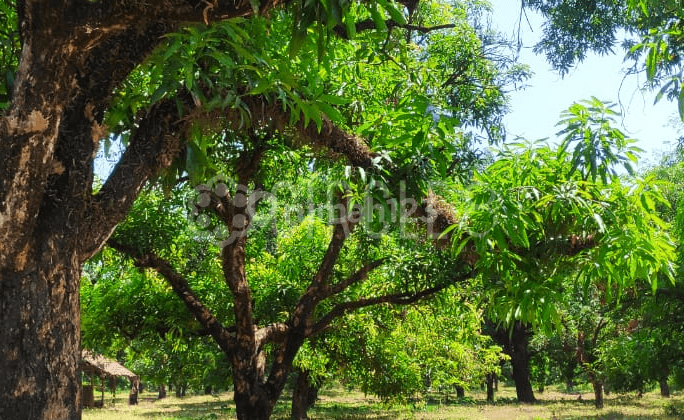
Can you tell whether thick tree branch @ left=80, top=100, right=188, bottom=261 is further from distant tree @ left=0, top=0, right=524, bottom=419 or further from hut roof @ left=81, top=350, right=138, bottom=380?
hut roof @ left=81, top=350, right=138, bottom=380

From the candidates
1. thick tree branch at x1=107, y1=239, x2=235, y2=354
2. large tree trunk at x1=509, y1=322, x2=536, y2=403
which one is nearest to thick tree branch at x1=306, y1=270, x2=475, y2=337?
thick tree branch at x1=107, y1=239, x2=235, y2=354

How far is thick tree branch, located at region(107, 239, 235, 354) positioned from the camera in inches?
294

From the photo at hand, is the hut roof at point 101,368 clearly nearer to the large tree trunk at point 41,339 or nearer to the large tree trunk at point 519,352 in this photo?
the large tree trunk at point 519,352

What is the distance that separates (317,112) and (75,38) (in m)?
0.99

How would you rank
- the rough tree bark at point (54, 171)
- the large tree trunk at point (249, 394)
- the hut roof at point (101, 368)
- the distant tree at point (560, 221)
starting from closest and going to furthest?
the rough tree bark at point (54, 171) → the distant tree at point (560, 221) → the large tree trunk at point (249, 394) → the hut roof at point (101, 368)

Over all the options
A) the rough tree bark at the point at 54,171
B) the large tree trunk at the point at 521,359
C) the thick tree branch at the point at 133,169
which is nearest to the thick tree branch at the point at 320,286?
the thick tree branch at the point at 133,169

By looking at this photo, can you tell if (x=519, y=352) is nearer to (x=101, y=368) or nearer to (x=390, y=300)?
(x=101, y=368)

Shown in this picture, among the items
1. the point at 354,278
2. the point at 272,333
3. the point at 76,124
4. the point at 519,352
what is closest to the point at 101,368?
the point at 519,352

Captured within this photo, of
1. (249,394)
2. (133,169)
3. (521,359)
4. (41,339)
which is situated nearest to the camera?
(41,339)

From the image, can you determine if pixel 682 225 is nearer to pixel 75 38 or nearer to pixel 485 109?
pixel 485 109

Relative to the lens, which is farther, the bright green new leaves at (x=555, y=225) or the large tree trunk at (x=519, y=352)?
the large tree trunk at (x=519, y=352)

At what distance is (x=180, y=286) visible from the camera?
791 cm

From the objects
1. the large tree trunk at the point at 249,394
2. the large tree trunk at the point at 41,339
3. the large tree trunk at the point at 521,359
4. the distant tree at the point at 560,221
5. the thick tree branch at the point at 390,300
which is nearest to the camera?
the large tree trunk at the point at 41,339

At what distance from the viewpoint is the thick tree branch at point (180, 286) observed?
746cm
